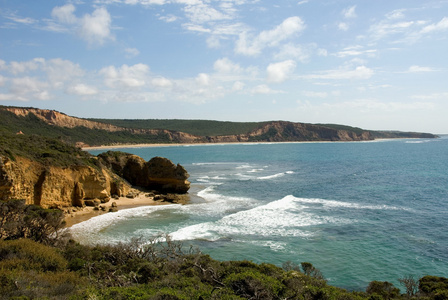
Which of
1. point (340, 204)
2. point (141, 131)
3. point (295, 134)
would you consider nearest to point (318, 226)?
point (340, 204)

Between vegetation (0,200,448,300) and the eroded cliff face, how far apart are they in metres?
6.43

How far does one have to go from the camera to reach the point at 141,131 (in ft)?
518

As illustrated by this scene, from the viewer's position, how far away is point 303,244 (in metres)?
21.1

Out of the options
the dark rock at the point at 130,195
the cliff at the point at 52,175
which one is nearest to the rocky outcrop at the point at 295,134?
the dark rock at the point at 130,195

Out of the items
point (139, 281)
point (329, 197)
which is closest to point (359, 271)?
point (139, 281)

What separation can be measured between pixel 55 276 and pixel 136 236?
432 inches

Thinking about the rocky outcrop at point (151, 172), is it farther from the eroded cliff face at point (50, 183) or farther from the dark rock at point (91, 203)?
the dark rock at point (91, 203)

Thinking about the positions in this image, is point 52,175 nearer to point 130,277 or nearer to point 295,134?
point 130,277

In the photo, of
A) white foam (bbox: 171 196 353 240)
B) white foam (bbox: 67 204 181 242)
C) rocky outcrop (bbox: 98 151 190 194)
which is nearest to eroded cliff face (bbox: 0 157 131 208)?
white foam (bbox: 67 204 181 242)

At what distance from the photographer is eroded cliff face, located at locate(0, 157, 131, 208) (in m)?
23.0

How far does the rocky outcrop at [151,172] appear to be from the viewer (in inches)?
1494

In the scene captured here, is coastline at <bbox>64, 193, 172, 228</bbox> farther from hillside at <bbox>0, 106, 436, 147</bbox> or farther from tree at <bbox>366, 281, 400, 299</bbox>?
hillside at <bbox>0, 106, 436, 147</bbox>

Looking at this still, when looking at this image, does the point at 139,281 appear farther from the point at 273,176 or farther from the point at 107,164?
the point at 273,176

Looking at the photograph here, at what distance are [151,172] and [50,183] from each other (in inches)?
552
